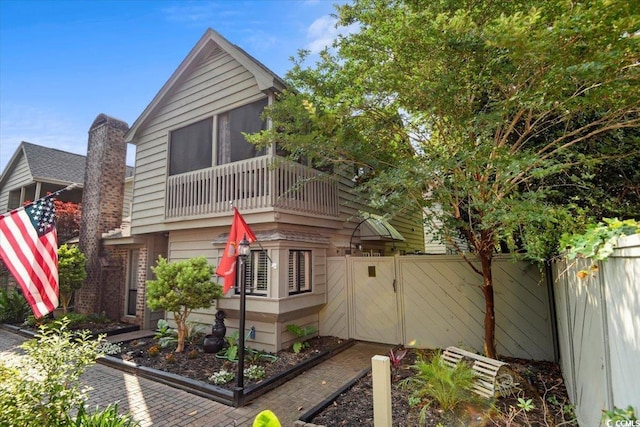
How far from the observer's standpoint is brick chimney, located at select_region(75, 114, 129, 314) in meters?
10.7

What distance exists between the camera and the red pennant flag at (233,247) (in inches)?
217

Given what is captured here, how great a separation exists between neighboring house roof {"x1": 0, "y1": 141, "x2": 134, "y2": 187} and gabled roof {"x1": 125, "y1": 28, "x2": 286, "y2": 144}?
26.5 ft

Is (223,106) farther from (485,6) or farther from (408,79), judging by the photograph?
(485,6)

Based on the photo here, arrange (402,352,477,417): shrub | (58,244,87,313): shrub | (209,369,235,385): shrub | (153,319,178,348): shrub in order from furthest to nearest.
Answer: (58,244,87,313): shrub → (153,319,178,348): shrub → (209,369,235,385): shrub → (402,352,477,417): shrub

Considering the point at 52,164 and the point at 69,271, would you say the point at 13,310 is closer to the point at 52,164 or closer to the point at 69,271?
the point at 69,271

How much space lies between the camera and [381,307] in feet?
24.8

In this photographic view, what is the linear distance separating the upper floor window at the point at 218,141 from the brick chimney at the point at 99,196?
399 centimetres

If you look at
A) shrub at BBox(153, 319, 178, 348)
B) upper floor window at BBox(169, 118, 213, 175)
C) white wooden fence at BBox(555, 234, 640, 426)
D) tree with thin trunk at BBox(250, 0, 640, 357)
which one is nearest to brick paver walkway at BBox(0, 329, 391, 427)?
shrub at BBox(153, 319, 178, 348)

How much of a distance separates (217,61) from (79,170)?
42.7 ft

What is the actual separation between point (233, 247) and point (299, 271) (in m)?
2.38

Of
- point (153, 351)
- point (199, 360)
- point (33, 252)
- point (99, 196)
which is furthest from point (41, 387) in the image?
point (99, 196)

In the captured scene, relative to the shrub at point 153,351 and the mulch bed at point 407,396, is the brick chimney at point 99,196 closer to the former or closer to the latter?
the mulch bed at point 407,396

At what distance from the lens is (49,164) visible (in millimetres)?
15484

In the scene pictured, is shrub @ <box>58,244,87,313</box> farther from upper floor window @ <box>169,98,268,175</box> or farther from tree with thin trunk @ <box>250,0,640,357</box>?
tree with thin trunk @ <box>250,0,640,357</box>
